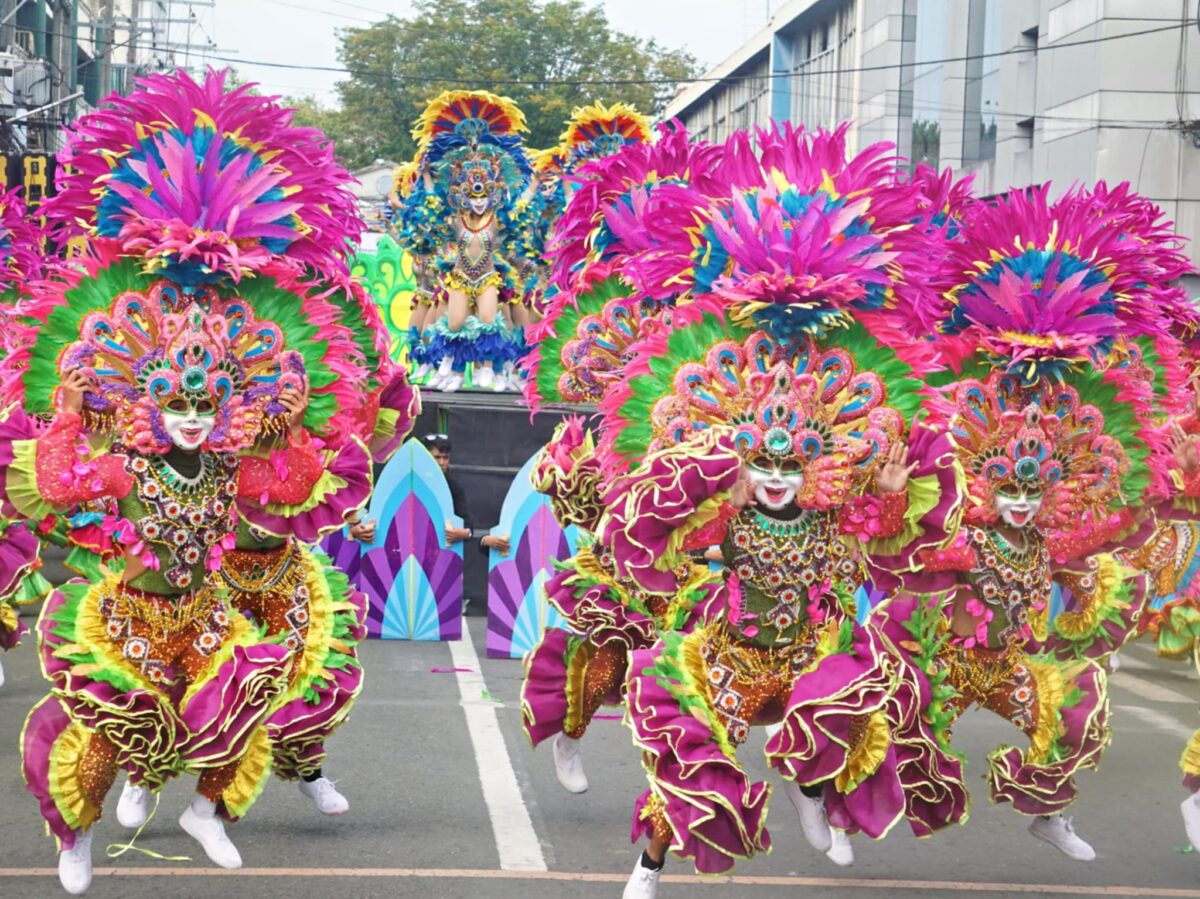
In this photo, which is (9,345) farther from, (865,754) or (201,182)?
(865,754)

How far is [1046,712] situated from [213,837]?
2.90m

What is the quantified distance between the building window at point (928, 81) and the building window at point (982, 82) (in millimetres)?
1148

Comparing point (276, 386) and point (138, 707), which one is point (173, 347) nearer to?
point (276, 386)

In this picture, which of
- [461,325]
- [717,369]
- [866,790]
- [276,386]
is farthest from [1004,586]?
[461,325]

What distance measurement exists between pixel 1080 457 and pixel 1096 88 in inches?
744

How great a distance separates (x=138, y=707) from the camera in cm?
564

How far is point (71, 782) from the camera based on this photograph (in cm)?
560

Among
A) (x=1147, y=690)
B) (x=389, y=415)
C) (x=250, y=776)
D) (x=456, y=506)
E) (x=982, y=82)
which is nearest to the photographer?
(x=250, y=776)

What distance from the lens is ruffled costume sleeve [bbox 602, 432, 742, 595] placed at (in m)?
5.44

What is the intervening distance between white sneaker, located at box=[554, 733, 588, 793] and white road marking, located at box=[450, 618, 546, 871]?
0.65ft

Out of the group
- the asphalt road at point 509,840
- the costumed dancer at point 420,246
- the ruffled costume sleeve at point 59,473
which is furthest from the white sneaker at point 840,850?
the costumed dancer at point 420,246

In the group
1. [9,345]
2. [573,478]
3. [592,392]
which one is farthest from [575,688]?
[9,345]

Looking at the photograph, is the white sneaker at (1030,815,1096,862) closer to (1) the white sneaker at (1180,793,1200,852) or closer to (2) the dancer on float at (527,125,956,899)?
(1) the white sneaker at (1180,793,1200,852)

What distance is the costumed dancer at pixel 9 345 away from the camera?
8.52 meters
